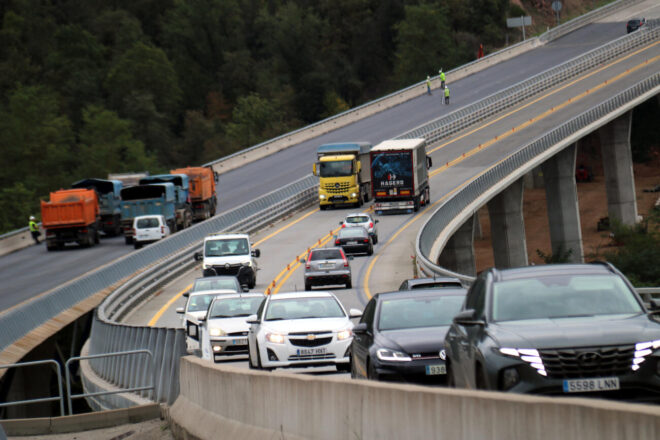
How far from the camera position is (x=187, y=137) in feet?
454

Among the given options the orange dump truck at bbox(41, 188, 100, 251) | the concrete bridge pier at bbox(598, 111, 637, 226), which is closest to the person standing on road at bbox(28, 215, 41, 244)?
the orange dump truck at bbox(41, 188, 100, 251)

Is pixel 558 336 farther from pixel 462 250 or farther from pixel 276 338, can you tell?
pixel 462 250

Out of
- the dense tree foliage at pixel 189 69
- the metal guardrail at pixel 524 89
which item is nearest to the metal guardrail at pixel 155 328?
the metal guardrail at pixel 524 89

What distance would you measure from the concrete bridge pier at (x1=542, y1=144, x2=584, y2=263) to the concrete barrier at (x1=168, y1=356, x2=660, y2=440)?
62870 millimetres

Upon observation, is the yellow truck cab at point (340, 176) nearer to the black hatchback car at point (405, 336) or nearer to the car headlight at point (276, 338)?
the car headlight at point (276, 338)

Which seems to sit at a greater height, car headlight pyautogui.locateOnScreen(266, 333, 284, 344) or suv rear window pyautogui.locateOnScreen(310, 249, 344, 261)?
suv rear window pyautogui.locateOnScreen(310, 249, 344, 261)

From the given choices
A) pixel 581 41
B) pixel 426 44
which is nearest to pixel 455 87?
pixel 581 41

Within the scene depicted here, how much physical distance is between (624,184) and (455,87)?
66.5ft

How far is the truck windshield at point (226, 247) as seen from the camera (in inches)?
1603

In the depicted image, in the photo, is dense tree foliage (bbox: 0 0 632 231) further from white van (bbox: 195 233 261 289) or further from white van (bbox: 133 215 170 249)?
white van (bbox: 195 233 261 289)

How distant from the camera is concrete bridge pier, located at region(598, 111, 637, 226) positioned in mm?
80938


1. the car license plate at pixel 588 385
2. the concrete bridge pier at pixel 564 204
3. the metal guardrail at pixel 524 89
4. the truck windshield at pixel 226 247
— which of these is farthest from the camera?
the metal guardrail at pixel 524 89

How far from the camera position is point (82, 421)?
17781 millimetres

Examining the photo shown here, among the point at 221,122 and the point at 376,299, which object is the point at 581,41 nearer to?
the point at 221,122
